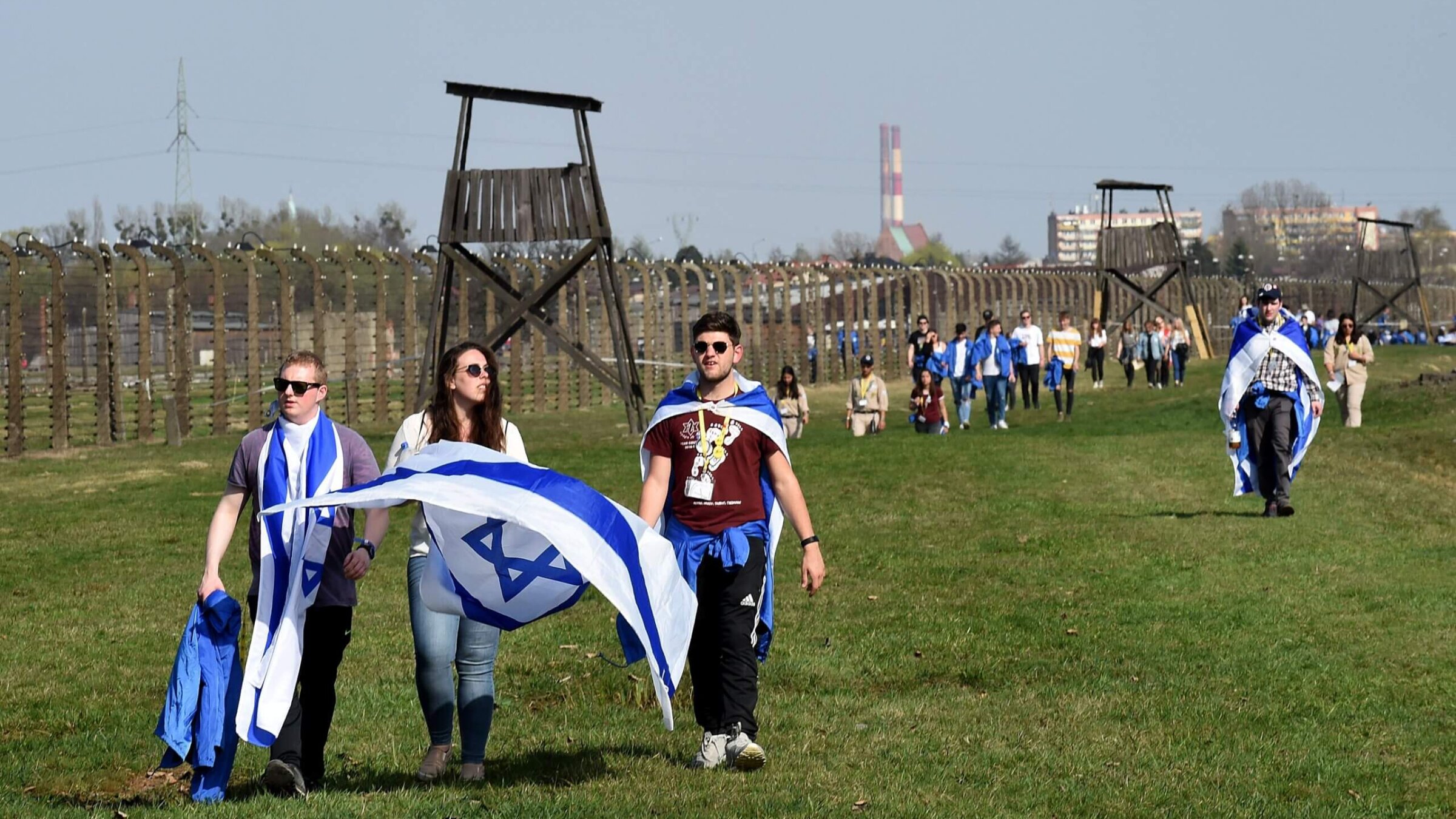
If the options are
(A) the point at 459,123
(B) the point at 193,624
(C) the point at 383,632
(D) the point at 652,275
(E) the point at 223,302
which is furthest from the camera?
(D) the point at 652,275

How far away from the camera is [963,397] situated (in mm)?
27469

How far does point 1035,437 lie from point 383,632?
15238mm

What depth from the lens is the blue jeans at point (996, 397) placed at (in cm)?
2683

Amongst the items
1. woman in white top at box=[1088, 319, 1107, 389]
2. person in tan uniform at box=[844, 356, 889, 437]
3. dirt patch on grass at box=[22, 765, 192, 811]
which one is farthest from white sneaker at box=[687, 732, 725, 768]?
woman in white top at box=[1088, 319, 1107, 389]

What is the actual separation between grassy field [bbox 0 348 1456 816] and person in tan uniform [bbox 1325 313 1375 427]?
6929 millimetres

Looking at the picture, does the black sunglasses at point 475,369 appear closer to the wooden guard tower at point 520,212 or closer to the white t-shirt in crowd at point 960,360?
the wooden guard tower at point 520,212

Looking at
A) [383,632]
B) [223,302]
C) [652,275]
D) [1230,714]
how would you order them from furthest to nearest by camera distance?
[652,275] → [223,302] → [383,632] → [1230,714]

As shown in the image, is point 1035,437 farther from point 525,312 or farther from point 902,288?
point 902,288

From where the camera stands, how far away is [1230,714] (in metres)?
8.13

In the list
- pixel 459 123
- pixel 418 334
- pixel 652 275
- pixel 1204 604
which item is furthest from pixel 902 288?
pixel 1204 604

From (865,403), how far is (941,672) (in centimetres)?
1649

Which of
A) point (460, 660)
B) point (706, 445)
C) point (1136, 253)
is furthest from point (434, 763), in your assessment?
point (1136, 253)

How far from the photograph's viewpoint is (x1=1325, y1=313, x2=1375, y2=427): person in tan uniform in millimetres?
24844

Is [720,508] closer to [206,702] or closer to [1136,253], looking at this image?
[206,702]
